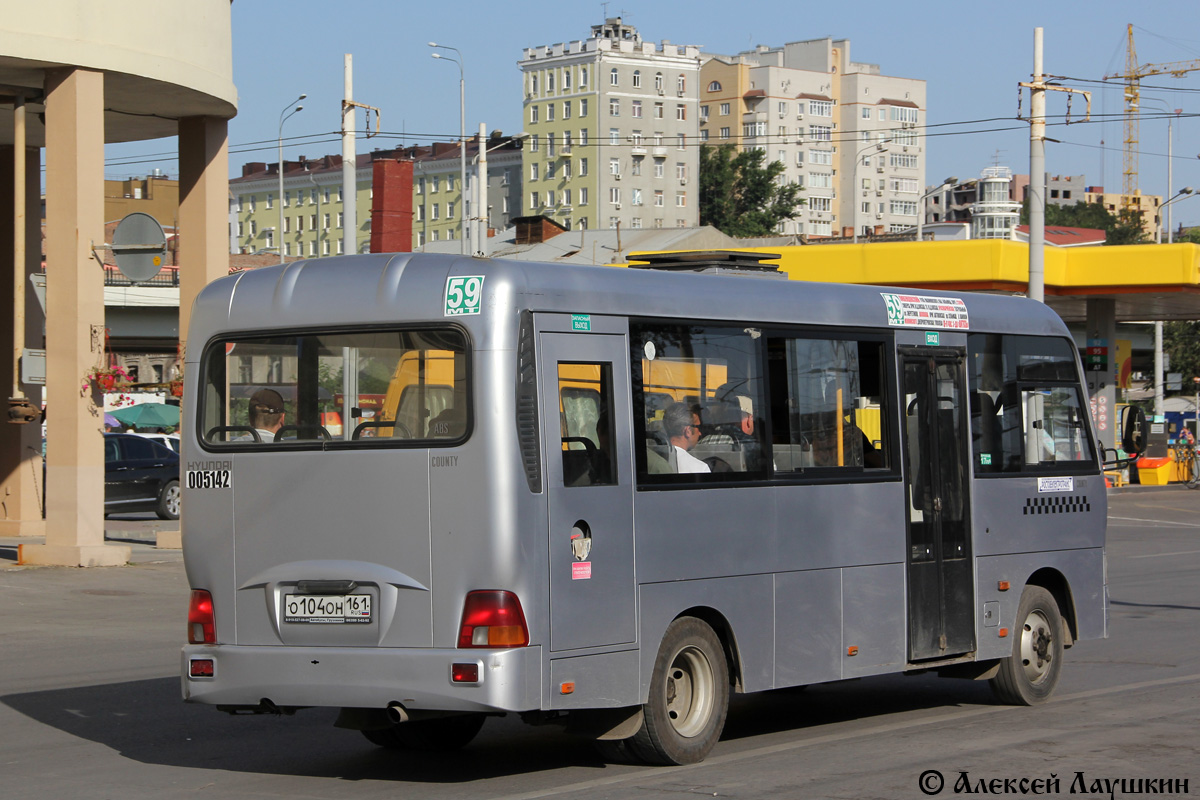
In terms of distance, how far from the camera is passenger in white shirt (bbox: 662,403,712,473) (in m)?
8.30

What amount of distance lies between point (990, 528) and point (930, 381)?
108cm

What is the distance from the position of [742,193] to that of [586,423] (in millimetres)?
124531

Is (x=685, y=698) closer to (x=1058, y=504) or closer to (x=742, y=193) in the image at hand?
(x=1058, y=504)

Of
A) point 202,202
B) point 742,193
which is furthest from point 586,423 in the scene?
point 742,193

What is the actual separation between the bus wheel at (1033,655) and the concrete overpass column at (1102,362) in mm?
30121

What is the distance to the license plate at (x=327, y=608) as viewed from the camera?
7508mm

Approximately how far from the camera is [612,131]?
14888 cm

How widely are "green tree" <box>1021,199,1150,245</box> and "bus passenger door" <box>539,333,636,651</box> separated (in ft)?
469

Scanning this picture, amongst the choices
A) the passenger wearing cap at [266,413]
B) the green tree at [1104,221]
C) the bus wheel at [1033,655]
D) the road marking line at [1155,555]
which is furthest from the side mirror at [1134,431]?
the green tree at [1104,221]

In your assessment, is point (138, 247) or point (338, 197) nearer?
point (138, 247)

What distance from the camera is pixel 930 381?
10.1m

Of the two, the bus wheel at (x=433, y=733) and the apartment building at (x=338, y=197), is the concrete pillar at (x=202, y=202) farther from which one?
the apartment building at (x=338, y=197)

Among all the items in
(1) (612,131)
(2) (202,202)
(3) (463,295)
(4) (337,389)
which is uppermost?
(1) (612,131)

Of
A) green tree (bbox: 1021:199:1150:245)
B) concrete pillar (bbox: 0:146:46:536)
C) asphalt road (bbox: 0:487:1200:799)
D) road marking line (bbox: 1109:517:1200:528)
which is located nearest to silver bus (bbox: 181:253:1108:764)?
asphalt road (bbox: 0:487:1200:799)
